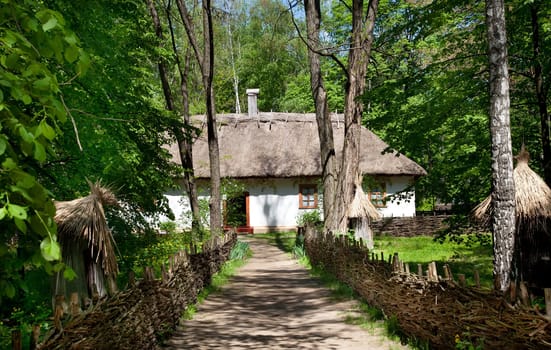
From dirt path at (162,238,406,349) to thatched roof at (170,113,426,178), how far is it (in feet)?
55.6

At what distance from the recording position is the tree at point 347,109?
16.0 meters

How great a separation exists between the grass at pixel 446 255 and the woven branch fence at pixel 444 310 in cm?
368

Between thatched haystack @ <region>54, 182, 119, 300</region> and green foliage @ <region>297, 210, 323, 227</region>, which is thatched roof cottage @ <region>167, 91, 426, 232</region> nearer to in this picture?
green foliage @ <region>297, 210, 323, 227</region>

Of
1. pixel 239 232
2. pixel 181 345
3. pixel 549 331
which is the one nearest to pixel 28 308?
pixel 181 345

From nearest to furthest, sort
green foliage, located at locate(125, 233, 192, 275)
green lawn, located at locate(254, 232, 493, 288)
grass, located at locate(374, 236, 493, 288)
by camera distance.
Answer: green foliage, located at locate(125, 233, 192, 275) < grass, located at locate(374, 236, 493, 288) < green lawn, located at locate(254, 232, 493, 288)

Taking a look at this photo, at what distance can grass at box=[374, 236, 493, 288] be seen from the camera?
14508 mm

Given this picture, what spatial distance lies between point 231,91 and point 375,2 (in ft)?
107

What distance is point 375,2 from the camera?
16453mm

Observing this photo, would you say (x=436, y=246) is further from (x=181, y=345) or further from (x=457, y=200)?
(x=181, y=345)

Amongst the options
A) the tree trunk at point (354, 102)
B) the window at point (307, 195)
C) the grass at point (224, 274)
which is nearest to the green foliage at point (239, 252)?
the grass at point (224, 274)

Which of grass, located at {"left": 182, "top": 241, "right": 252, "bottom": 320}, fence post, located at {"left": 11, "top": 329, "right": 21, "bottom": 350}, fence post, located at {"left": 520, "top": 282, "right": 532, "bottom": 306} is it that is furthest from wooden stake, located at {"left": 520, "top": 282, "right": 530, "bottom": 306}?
grass, located at {"left": 182, "top": 241, "right": 252, "bottom": 320}

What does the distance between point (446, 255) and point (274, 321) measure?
10.6m

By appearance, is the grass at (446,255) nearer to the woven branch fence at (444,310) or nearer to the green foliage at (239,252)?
the woven branch fence at (444,310)

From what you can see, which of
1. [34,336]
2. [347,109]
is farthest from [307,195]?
[34,336]
